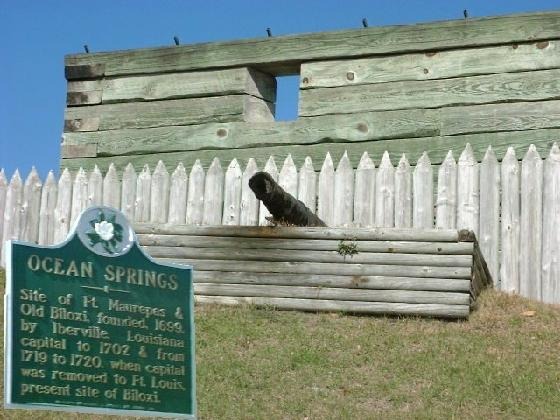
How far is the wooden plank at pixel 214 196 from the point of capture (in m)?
12.5

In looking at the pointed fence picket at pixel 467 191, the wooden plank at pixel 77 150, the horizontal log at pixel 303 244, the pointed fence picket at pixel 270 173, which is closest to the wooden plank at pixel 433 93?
the pointed fence picket at pixel 270 173

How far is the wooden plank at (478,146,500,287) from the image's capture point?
11.3 m

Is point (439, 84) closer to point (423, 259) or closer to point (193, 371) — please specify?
point (423, 259)

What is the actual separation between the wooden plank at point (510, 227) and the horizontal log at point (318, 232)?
1265mm

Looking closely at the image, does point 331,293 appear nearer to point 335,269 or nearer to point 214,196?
point 335,269

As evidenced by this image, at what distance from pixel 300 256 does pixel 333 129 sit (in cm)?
298

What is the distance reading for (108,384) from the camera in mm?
6031

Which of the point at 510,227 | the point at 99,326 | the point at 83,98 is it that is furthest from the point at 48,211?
the point at 99,326

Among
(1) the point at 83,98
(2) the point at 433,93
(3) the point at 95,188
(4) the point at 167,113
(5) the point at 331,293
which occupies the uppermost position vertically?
(1) the point at 83,98

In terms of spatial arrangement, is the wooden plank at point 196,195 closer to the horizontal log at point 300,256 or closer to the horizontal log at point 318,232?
the horizontal log at point 318,232

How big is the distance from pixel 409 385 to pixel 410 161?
472 cm

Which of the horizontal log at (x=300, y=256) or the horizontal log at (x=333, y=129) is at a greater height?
the horizontal log at (x=333, y=129)

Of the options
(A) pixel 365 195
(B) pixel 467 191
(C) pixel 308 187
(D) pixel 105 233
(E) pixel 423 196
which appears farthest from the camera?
(C) pixel 308 187

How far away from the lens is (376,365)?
29.3ft
